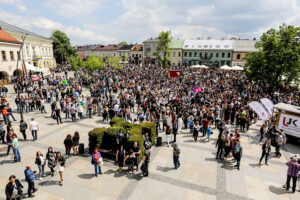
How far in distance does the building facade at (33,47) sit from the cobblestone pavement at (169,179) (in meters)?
37.0

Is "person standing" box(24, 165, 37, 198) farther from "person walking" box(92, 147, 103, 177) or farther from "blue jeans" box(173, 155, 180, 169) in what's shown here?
"blue jeans" box(173, 155, 180, 169)

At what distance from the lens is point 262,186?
328 inches

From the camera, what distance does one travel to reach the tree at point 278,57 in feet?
73.1

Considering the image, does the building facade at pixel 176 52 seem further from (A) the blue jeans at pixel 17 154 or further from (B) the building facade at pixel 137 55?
(A) the blue jeans at pixel 17 154

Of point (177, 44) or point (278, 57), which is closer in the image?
point (278, 57)

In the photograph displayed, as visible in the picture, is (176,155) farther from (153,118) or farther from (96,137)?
(153,118)

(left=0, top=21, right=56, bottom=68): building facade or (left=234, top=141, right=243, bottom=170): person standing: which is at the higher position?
(left=0, top=21, right=56, bottom=68): building facade

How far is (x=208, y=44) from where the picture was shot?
65.0m

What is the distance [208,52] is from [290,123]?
54931mm

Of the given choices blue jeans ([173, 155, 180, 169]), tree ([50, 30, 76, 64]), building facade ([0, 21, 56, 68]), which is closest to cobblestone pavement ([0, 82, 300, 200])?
blue jeans ([173, 155, 180, 169])

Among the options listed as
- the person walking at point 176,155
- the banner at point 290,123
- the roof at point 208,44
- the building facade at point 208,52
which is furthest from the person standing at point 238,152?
the roof at point 208,44

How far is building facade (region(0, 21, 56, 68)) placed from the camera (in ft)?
128

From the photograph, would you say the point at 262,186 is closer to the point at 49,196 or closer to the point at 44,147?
the point at 49,196

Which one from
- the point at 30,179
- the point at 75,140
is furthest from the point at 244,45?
the point at 30,179
